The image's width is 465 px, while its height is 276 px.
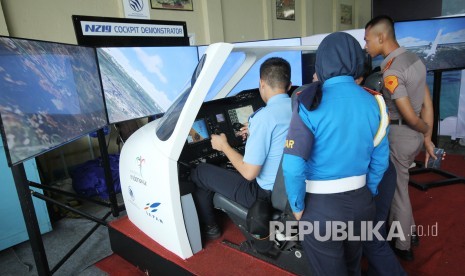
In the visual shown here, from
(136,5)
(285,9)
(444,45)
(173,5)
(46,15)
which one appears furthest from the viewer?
(285,9)

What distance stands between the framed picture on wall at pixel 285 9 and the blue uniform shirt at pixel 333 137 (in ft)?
16.8

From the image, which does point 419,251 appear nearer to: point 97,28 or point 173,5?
point 97,28

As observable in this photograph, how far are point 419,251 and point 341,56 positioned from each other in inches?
→ 60.2

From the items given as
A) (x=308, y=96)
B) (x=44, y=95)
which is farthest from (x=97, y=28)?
(x=308, y=96)

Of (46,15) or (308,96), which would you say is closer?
(308,96)

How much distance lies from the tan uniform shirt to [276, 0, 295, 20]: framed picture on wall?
4.44 m

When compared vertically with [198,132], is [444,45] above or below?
above

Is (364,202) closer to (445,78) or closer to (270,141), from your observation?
(270,141)

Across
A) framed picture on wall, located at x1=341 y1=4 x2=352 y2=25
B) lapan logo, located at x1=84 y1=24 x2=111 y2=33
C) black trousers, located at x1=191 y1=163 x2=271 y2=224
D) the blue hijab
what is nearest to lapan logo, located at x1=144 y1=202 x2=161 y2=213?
black trousers, located at x1=191 y1=163 x2=271 y2=224

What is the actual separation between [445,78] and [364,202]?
157 inches

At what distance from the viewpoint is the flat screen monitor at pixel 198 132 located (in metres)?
→ 2.02

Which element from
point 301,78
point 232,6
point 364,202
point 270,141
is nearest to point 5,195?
point 270,141

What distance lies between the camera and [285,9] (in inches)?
231

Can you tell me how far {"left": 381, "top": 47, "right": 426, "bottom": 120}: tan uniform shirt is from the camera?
163cm
